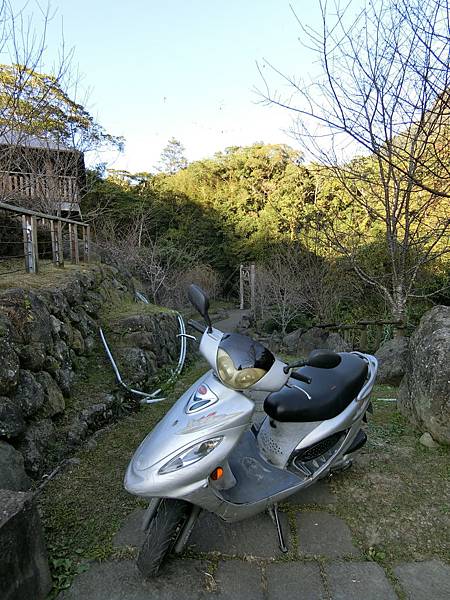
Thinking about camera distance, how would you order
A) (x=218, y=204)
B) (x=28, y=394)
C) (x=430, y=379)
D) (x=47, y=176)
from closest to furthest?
(x=28, y=394) → (x=430, y=379) → (x=47, y=176) → (x=218, y=204)

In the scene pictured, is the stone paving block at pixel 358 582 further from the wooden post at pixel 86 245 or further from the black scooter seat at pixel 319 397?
the wooden post at pixel 86 245

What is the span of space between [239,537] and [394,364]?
3.36m

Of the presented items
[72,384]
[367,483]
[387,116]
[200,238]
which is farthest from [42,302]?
[200,238]

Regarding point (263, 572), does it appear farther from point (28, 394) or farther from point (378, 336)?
point (378, 336)

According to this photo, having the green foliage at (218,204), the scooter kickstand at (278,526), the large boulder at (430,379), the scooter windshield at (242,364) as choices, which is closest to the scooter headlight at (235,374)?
the scooter windshield at (242,364)

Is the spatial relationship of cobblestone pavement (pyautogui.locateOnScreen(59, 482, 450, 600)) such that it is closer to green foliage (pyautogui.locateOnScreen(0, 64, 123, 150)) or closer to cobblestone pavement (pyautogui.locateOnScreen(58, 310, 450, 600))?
cobblestone pavement (pyautogui.locateOnScreen(58, 310, 450, 600))

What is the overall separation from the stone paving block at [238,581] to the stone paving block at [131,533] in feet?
1.25

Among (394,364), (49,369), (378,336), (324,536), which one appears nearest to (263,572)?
(324,536)

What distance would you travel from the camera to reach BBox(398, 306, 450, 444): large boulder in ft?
8.09

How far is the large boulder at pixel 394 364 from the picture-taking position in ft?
14.4

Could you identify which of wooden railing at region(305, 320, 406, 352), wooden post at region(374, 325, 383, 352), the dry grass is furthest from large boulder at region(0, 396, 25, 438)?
wooden post at region(374, 325, 383, 352)

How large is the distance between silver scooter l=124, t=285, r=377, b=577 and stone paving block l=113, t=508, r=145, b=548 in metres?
0.26

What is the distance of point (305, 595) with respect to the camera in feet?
4.73

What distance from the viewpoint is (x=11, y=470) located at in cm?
191
